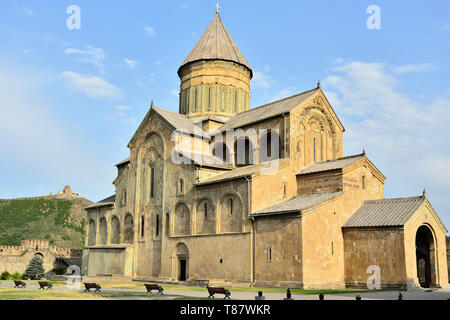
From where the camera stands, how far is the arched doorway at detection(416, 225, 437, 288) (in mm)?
26359

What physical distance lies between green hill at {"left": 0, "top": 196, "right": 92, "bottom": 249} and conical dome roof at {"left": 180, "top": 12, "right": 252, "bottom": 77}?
149 feet

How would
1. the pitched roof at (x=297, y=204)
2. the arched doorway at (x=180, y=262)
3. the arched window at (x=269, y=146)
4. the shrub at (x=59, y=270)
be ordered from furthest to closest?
the shrub at (x=59, y=270), the arched window at (x=269, y=146), the arched doorway at (x=180, y=262), the pitched roof at (x=297, y=204)

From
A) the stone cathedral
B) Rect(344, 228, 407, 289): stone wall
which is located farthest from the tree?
Rect(344, 228, 407, 289): stone wall

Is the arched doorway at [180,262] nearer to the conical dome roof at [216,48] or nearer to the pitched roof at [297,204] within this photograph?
the pitched roof at [297,204]

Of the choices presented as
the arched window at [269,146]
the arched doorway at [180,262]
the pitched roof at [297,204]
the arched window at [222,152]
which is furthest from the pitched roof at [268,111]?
the arched doorway at [180,262]

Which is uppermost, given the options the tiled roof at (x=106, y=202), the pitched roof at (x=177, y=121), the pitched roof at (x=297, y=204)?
the pitched roof at (x=177, y=121)

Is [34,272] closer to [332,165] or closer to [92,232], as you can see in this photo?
[92,232]

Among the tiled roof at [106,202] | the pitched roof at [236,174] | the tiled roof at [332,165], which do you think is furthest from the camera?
the tiled roof at [106,202]

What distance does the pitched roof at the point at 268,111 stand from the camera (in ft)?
102

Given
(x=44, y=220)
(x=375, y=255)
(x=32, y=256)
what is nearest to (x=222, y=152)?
(x=375, y=255)

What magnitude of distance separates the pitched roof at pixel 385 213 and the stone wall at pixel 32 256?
3204 centimetres

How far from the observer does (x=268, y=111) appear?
33.0 m

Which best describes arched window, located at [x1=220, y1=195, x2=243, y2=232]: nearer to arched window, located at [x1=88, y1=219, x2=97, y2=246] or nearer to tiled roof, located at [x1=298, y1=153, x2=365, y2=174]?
tiled roof, located at [x1=298, y1=153, x2=365, y2=174]

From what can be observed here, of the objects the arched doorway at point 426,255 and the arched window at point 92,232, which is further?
the arched window at point 92,232
